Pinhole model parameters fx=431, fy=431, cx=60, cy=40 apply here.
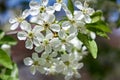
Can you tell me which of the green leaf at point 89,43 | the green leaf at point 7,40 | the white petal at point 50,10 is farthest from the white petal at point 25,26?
the green leaf at point 7,40

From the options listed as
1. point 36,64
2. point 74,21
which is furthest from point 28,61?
point 74,21

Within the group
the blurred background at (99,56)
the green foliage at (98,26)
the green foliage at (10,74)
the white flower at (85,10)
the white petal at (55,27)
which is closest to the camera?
the white petal at (55,27)

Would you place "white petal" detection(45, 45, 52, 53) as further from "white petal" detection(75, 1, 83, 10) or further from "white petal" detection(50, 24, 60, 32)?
"white petal" detection(75, 1, 83, 10)

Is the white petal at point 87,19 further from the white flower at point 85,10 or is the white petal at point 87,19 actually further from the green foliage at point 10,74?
the green foliage at point 10,74

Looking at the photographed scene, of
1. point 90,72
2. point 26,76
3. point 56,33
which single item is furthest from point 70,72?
point 90,72

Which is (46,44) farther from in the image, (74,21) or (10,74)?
(10,74)

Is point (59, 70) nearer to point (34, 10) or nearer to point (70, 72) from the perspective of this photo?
point (70, 72)

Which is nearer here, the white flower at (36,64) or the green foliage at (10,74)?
the white flower at (36,64)

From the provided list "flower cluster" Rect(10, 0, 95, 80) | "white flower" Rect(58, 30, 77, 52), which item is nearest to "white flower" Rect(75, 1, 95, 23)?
"flower cluster" Rect(10, 0, 95, 80)
